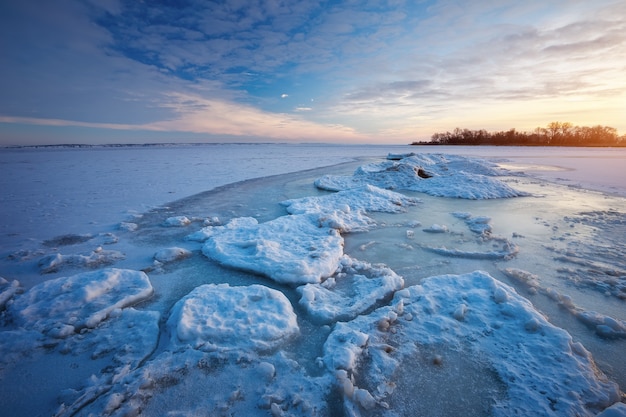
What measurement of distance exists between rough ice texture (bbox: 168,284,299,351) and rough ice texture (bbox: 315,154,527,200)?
24.8ft

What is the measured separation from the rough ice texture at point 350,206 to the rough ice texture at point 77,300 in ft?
10.9

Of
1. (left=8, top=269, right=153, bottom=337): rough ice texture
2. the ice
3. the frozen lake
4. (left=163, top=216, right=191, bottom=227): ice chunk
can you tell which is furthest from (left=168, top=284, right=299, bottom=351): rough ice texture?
(left=163, top=216, right=191, bottom=227): ice chunk

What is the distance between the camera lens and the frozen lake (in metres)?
1.85

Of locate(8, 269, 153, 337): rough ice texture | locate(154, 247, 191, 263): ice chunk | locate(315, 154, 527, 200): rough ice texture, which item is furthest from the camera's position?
locate(315, 154, 527, 200): rough ice texture

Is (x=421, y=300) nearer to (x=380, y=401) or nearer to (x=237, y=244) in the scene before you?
(x=380, y=401)

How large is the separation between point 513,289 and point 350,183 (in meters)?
8.37

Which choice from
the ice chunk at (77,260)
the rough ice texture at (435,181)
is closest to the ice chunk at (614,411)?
the ice chunk at (77,260)

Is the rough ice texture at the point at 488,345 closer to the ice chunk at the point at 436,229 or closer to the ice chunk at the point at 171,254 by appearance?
the ice chunk at the point at 436,229

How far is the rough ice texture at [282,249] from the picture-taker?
352 cm

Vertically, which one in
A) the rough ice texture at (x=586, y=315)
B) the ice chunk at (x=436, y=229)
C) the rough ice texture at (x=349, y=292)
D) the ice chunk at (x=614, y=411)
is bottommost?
the rough ice texture at (x=349, y=292)

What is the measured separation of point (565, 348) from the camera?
2.19m

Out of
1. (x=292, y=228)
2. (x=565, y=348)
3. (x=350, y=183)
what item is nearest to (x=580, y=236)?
(x=565, y=348)

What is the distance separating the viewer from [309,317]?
2730 mm

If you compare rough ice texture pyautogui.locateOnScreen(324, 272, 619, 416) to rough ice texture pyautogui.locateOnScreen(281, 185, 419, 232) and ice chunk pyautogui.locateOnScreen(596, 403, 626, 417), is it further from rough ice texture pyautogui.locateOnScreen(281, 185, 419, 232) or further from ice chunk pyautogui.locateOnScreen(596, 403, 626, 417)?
rough ice texture pyautogui.locateOnScreen(281, 185, 419, 232)
